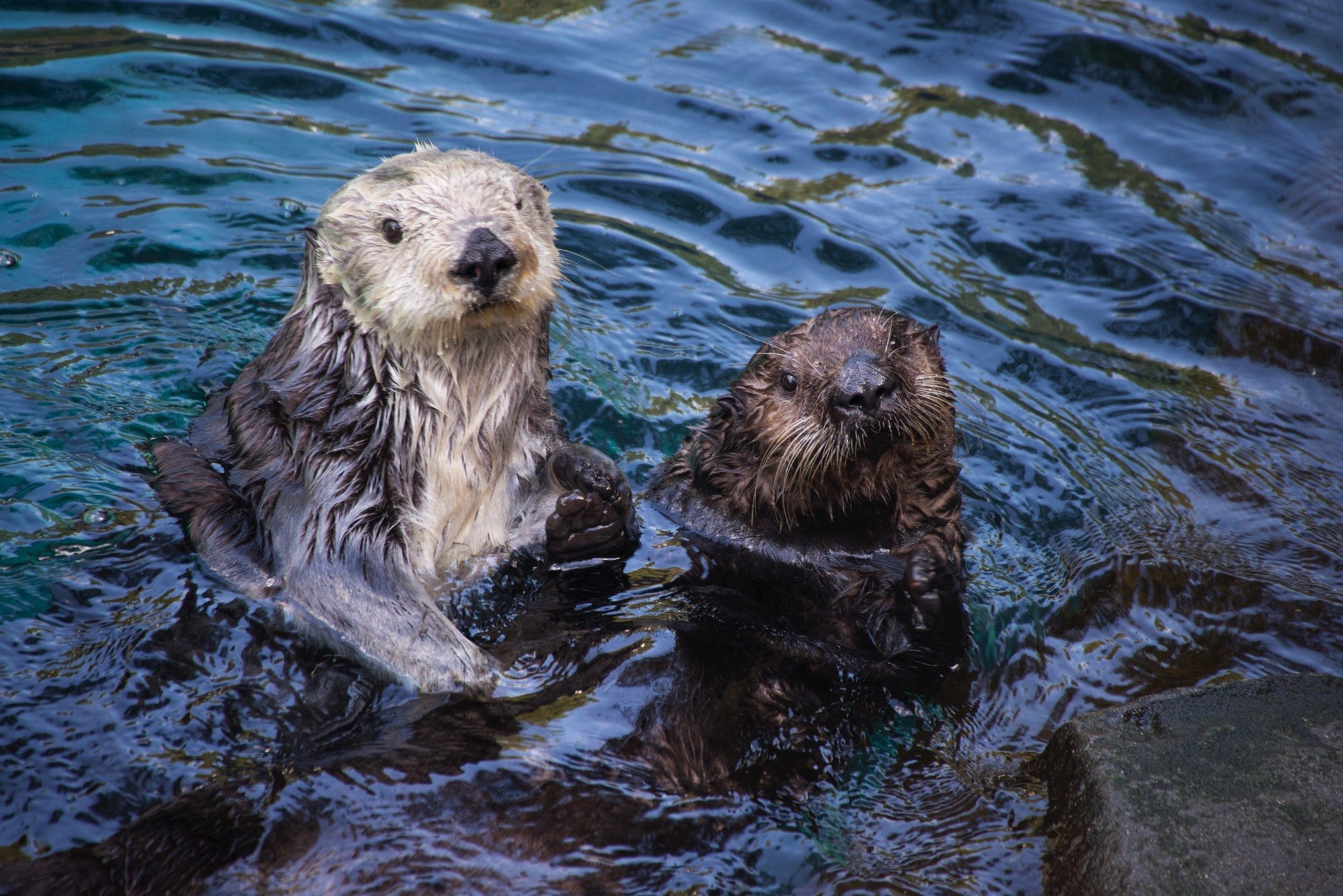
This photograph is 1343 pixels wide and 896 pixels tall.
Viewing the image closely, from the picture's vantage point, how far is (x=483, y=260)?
139 inches

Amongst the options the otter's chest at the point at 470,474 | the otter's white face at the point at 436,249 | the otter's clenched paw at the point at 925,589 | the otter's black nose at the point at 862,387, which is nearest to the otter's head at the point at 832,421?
the otter's black nose at the point at 862,387

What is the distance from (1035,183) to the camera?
7.23 metres

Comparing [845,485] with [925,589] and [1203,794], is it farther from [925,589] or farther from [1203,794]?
[1203,794]

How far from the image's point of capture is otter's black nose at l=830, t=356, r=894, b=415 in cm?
393

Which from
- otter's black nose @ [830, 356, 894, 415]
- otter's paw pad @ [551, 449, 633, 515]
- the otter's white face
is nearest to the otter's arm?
otter's paw pad @ [551, 449, 633, 515]

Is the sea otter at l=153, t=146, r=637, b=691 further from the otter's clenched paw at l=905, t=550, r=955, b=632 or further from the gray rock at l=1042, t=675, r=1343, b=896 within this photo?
the gray rock at l=1042, t=675, r=1343, b=896

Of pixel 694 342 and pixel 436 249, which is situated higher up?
pixel 436 249

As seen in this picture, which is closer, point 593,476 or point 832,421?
point 832,421

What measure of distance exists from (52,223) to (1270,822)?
610 cm

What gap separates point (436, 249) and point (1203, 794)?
2841 millimetres

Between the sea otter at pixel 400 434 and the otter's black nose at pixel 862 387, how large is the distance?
0.91 meters

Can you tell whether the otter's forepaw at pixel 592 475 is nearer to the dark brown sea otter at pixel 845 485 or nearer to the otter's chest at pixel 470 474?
the otter's chest at pixel 470 474

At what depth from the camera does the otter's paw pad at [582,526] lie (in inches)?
160

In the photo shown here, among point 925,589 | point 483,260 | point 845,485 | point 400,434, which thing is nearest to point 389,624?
point 400,434
